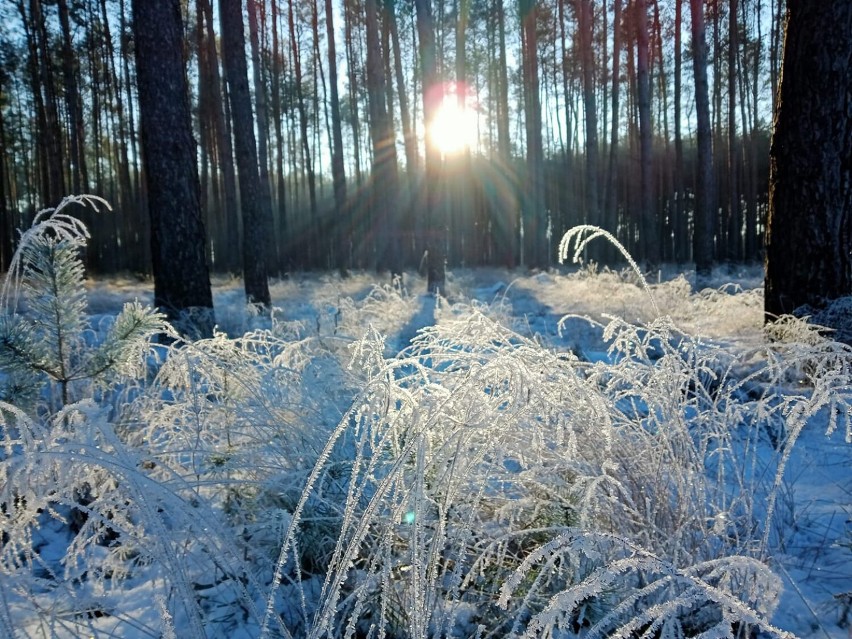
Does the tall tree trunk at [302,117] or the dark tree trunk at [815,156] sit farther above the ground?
the tall tree trunk at [302,117]

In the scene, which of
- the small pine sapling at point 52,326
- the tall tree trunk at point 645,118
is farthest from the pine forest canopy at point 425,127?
the small pine sapling at point 52,326

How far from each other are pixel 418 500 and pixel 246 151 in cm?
799

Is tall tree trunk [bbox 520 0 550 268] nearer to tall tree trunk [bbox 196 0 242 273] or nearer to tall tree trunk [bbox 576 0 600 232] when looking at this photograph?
tall tree trunk [bbox 576 0 600 232]

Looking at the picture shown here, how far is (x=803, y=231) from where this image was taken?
354cm

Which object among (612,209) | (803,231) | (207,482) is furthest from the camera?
(612,209)

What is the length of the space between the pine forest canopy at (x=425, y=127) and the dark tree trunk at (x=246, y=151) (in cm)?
23

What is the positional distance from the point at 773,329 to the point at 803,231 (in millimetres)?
775

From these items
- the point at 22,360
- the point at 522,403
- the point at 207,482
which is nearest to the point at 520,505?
the point at 522,403

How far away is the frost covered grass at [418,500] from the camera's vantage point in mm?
969

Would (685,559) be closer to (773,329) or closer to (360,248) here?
(773,329)

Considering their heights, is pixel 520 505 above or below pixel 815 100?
below

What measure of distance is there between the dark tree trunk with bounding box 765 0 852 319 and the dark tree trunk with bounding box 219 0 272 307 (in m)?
6.33

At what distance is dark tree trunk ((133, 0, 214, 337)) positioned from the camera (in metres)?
4.66

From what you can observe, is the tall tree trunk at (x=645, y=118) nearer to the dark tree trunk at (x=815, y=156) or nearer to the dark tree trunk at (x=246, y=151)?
the dark tree trunk at (x=246, y=151)
